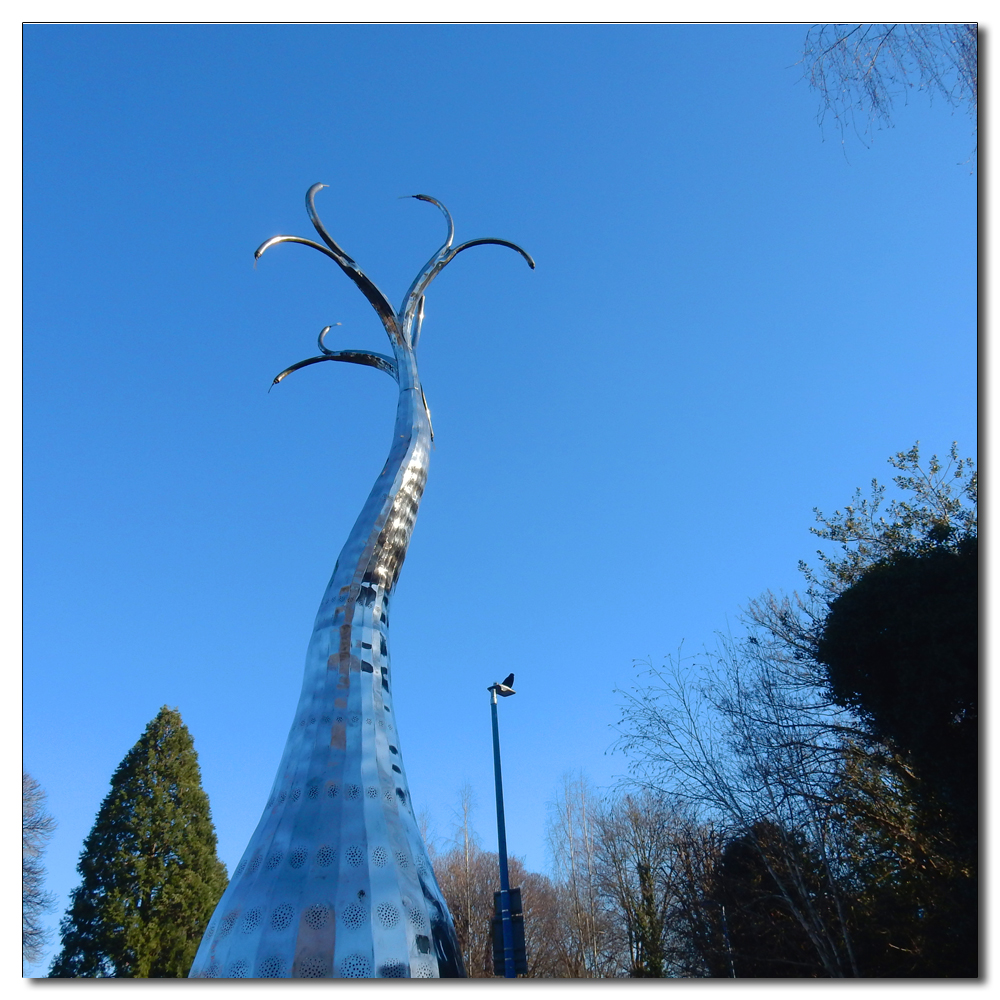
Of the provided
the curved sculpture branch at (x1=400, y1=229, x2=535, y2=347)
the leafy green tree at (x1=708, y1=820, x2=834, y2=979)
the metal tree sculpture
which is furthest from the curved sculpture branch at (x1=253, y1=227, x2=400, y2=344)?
the leafy green tree at (x1=708, y1=820, x2=834, y2=979)

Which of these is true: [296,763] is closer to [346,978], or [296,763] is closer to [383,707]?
[383,707]

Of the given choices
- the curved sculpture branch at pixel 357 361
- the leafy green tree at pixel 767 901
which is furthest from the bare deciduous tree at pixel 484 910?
the curved sculpture branch at pixel 357 361

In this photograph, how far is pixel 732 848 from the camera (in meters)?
11.7

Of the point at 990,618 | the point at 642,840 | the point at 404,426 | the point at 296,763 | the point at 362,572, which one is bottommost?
the point at 642,840

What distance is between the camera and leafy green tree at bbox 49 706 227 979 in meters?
13.4

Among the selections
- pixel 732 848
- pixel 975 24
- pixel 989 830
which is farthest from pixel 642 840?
pixel 975 24

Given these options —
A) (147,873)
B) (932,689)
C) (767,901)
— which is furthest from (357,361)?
(147,873)

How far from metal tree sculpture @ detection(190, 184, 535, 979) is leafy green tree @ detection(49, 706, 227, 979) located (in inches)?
424

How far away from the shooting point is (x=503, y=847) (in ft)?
25.8

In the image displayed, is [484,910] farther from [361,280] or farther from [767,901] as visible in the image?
[361,280]

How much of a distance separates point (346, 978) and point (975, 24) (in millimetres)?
6745

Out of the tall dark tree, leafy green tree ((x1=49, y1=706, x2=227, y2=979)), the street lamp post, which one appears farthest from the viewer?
leafy green tree ((x1=49, y1=706, x2=227, y2=979))

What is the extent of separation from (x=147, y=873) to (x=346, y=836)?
1250cm

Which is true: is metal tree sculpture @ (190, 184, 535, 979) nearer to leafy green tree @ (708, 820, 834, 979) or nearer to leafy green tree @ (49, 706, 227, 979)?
leafy green tree @ (708, 820, 834, 979)
